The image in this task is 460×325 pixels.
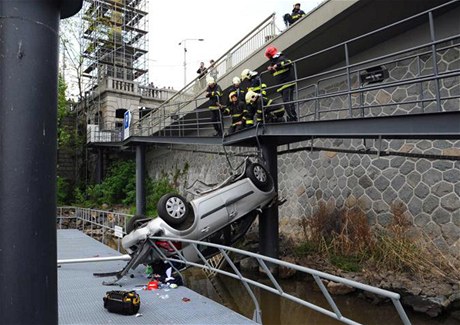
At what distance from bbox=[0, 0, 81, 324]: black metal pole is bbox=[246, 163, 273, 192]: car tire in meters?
7.18

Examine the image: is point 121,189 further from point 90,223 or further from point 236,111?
point 236,111

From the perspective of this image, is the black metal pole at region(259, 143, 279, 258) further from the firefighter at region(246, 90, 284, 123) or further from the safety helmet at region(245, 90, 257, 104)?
the safety helmet at region(245, 90, 257, 104)

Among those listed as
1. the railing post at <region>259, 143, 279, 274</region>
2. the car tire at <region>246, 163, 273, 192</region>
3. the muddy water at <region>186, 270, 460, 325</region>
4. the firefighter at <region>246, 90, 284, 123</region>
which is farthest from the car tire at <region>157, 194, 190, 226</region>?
the firefighter at <region>246, 90, 284, 123</region>

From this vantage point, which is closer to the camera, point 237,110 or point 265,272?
point 265,272

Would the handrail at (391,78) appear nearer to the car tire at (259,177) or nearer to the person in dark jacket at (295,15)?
the car tire at (259,177)

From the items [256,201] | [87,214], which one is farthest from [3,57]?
[87,214]

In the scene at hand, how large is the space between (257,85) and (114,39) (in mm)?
26233

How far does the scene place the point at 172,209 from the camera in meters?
7.27

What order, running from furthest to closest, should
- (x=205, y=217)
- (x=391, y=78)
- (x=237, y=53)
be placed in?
1. (x=237, y=53)
2. (x=391, y=78)
3. (x=205, y=217)

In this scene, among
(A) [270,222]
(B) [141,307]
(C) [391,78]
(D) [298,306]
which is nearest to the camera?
(B) [141,307]

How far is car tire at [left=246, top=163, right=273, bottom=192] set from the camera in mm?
8625

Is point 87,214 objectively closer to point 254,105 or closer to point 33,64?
point 254,105

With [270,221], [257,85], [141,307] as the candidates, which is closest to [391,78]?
[257,85]

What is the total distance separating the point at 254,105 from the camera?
912cm
